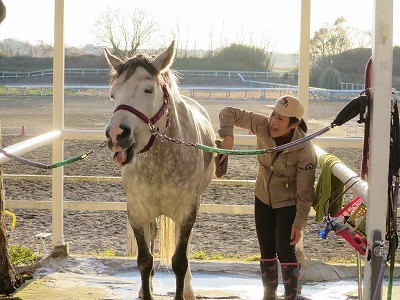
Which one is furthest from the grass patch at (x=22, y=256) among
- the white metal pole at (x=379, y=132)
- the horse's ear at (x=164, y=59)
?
the white metal pole at (x=379, y=132)

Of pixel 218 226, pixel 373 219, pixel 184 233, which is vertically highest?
pixel 373 219

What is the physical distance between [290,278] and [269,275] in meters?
0.22

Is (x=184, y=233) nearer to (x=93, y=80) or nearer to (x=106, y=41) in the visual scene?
(x=106, y=41)

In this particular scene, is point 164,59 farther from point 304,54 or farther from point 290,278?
point 304,54

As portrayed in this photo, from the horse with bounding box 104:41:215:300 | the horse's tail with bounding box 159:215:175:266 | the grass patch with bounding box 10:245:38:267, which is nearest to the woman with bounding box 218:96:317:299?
the horse with bounding box 104:41:215:300

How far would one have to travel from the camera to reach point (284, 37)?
46.8 ft

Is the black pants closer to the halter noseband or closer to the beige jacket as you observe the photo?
the beige jacket

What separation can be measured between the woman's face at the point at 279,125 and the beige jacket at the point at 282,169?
57 mm

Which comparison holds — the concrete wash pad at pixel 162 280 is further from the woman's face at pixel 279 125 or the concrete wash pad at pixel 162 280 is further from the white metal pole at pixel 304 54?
the woman's face at pixel 279 125

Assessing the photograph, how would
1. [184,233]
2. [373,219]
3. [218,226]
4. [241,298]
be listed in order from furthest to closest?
[218,226] → [241,298] → [184,233] → [373,219]

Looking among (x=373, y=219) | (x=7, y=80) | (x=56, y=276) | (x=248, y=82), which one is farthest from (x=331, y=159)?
(x=7, y=80)

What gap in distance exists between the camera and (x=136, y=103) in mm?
3922

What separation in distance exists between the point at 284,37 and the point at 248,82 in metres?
12.8

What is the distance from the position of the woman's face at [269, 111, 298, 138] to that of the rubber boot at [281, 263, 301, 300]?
0.73m
